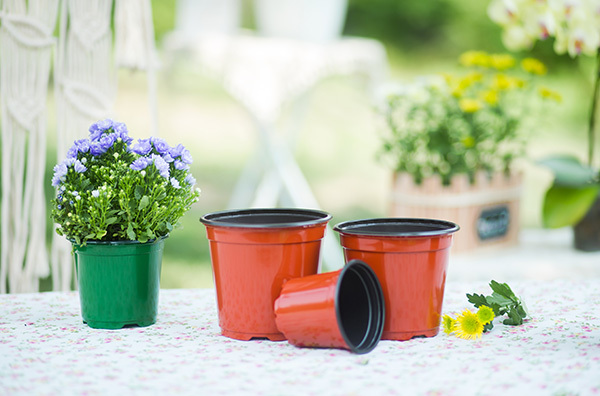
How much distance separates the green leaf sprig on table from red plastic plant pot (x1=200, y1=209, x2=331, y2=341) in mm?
250

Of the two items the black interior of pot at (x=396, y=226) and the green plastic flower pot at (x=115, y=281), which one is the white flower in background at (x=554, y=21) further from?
the green plastic flower pot at (x=115, y=281)

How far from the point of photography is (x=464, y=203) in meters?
2.20

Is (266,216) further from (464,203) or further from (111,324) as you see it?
(464,203)

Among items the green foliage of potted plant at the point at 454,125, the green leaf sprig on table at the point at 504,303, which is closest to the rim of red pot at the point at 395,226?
the green leaf sprig on table at the point at 504,303

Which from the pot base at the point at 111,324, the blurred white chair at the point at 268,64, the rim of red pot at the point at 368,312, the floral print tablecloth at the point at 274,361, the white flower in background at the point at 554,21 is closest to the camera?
the floral print tablecloth at the point at 274,361

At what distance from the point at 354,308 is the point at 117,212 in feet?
1.13

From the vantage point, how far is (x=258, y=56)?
7.10 feet

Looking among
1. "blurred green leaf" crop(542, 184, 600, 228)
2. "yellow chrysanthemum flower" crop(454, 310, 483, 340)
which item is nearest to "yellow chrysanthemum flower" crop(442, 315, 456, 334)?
"yellow chrysanthemum flower" crop(454, 310, 483, 340)

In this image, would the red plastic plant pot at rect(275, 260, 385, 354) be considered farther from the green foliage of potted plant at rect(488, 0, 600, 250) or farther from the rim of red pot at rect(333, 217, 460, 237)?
the green foliage of potted plant at rect(488, 0, 600, 250)

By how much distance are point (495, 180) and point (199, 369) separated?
5.46ft

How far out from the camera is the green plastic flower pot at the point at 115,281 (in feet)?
3.20

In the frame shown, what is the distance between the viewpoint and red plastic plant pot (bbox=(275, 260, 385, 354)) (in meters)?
0.85

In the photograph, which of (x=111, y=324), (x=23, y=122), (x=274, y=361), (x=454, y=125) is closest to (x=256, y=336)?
(x=274, y=361)

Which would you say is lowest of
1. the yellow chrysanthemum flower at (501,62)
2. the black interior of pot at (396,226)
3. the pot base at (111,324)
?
the pot base at (111,324)
